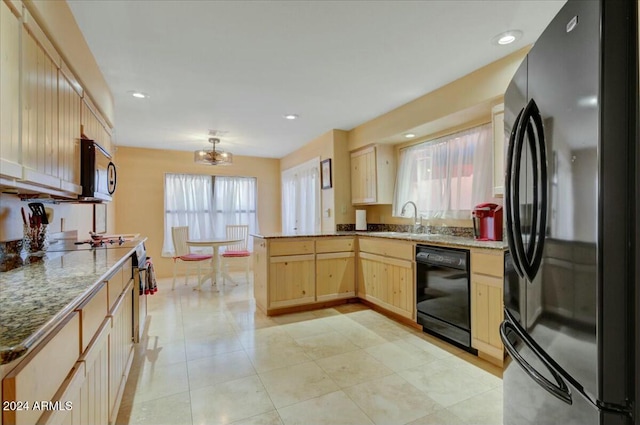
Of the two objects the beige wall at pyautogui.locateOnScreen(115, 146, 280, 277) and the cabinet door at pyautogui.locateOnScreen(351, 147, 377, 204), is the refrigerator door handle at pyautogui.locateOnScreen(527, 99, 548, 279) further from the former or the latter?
the beige wall at pyautogui.locateOnScreen(115, 146, 280, 277)

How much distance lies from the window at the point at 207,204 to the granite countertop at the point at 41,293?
3.85 metres

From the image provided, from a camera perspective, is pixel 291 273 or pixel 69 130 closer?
pixel 69 130

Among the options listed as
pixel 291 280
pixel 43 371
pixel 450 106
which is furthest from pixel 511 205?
pixel 291 280

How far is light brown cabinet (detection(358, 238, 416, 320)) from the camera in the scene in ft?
10.0

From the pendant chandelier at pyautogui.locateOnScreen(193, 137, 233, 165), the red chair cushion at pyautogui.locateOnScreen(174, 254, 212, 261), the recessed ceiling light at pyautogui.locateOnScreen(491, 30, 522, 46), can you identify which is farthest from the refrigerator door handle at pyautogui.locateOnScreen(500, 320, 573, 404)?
the red chair cushion at pyautogui.locateOnScreen(174, 254, 212, 261)

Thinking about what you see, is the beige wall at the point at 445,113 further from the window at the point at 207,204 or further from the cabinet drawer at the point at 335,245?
the window at the point at 207,204

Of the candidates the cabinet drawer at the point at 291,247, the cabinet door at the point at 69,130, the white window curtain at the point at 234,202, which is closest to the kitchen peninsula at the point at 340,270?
the cabinet drawer at the point at 291,247

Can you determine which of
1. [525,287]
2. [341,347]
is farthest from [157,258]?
[525,287]

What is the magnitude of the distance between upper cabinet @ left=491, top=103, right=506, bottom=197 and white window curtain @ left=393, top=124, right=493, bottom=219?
39cm

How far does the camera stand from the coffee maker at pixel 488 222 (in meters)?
2.62

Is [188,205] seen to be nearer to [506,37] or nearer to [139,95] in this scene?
[139,95]

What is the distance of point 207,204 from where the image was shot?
5914 mm

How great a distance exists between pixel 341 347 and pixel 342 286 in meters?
1.22

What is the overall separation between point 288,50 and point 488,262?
227 cm
